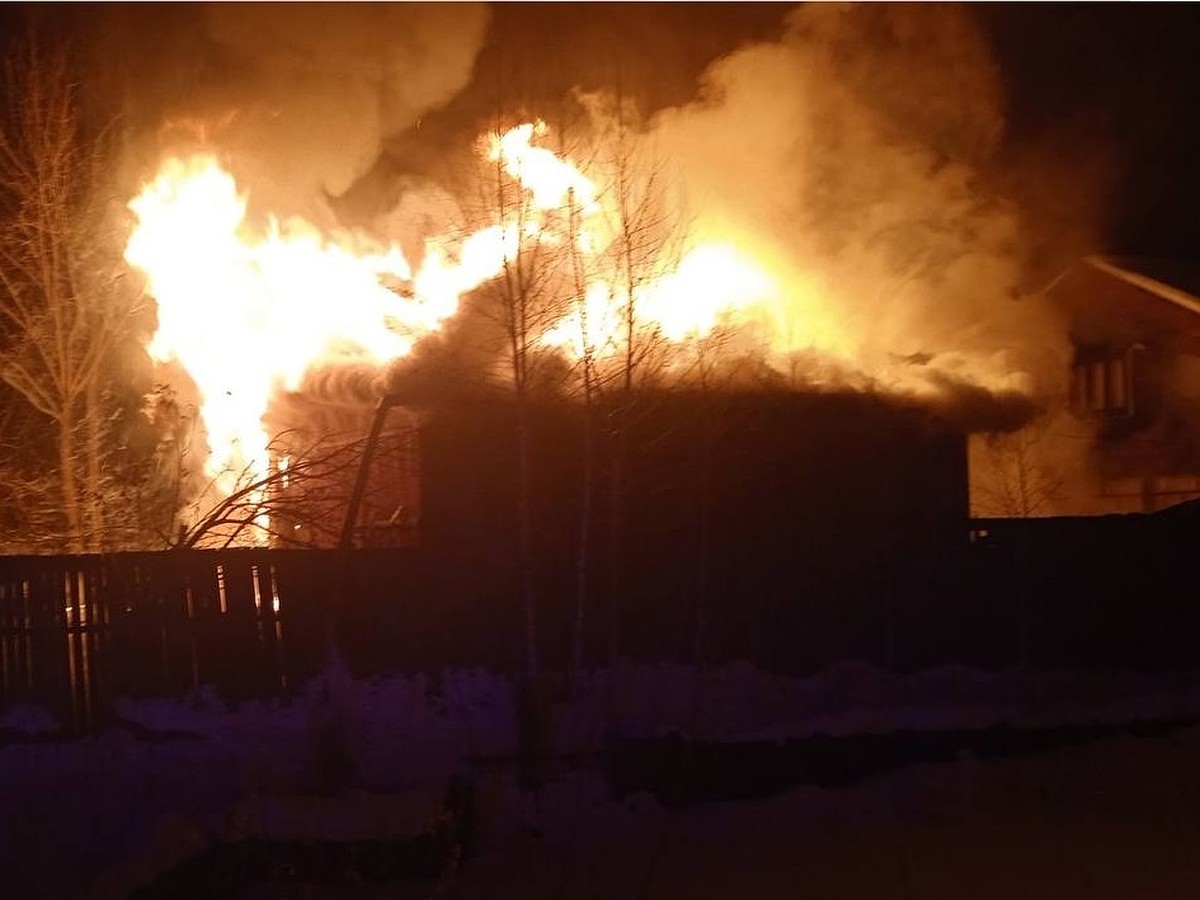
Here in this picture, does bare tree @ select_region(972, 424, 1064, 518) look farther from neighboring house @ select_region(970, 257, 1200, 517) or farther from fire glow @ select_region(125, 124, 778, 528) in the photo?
fire glow @ select_region(125, 124, 778, 528)

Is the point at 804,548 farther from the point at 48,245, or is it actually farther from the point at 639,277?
the point at 48,245

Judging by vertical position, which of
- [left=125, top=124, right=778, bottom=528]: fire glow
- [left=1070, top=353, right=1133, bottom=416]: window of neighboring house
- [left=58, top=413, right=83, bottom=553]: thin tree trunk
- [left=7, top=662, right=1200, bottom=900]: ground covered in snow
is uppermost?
[left=125, top=124, right=778, bottom=528]: fire glow

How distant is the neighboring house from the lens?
2148 cm

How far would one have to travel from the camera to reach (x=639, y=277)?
35.0 ft

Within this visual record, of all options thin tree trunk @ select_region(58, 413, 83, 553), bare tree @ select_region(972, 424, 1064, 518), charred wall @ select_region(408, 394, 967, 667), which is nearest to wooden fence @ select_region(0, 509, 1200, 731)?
charred wall @ select_region(408, 394, 967, 667)

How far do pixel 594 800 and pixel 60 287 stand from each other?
9.37 meters

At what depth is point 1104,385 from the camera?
2256 centimetres

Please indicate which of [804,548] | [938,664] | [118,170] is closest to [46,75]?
[118,170]

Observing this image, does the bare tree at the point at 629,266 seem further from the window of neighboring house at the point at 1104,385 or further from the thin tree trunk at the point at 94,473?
the window of neighboring house at the point at 1104,385

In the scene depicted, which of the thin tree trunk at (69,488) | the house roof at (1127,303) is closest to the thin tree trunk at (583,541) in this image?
the thin tree trunk at (69,488)

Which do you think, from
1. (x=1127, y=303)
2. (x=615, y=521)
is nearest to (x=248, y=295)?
(x=615, y=521)

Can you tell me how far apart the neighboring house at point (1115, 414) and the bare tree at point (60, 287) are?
13844 millimetres

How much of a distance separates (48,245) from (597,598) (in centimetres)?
752

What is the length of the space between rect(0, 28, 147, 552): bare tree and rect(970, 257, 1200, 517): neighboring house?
1384 centimetres
